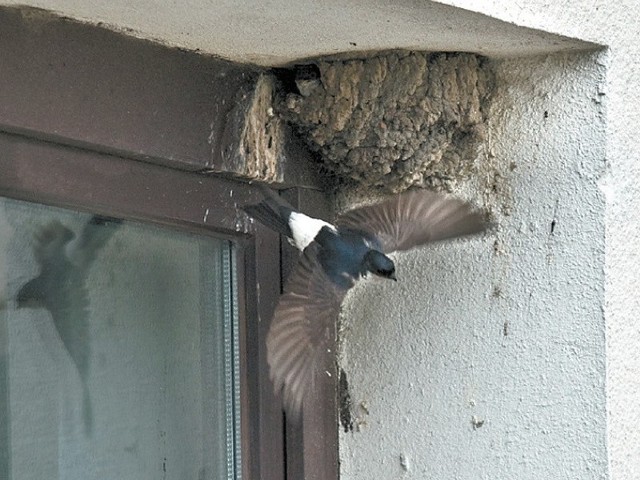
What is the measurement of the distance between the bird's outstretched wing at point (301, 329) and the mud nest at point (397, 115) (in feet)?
0.65

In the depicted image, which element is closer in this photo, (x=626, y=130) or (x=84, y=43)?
(x=84, y=43)

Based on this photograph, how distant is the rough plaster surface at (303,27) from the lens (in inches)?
63.6

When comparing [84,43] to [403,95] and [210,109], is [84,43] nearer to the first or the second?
[210,109]

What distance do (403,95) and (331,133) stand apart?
5.3 inches

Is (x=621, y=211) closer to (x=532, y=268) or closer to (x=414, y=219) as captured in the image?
(x=532, y=268)

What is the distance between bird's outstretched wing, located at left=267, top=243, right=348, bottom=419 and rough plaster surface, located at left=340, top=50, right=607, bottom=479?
12 centimetres

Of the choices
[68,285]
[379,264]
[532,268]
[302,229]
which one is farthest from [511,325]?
[68,285]

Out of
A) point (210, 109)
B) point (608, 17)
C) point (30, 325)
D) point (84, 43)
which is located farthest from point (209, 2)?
point (608, 17)

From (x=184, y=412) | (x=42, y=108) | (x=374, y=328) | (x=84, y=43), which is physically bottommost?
(x=184, y=412)

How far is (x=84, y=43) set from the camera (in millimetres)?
1695

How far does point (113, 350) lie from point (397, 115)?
0.63 m

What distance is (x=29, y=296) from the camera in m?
1.68

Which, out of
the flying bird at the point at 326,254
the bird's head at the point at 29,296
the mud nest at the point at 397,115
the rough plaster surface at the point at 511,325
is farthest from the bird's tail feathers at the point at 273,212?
the bird's head at the point at 29,296

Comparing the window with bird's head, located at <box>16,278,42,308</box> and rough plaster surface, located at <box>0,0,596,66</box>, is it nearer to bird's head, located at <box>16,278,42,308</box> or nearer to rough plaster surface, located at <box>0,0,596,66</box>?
bird's head, located at <box>16,278,42,308</box>
